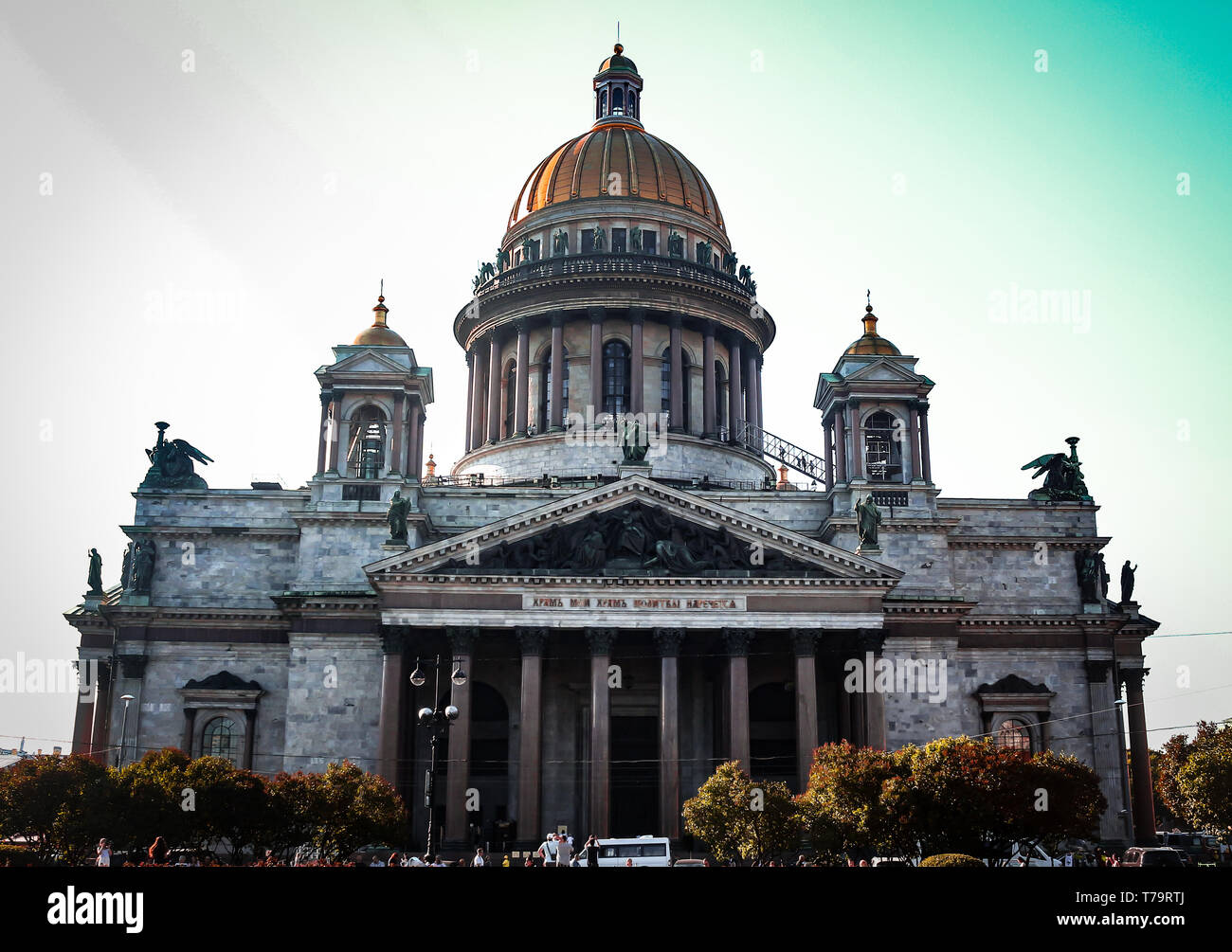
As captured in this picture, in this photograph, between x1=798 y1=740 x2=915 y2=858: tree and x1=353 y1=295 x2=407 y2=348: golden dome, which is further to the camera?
x1=353 y1=295 x2=407 y2=348: golden dome

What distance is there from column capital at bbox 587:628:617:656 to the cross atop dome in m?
39.0

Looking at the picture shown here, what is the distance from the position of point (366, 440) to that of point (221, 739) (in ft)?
44.8

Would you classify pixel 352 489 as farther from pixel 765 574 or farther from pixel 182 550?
pixel 765 574

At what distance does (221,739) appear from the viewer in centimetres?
5188

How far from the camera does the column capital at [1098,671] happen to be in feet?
177

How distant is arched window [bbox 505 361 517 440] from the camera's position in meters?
66.9

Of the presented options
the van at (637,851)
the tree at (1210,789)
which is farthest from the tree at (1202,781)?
the van at (637,851)

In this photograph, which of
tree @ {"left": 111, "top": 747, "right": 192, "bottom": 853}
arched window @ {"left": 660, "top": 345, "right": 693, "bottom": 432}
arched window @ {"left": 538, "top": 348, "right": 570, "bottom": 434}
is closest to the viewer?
tree @ {"left": 111, "top": 747, "right": 192, "bottom": 853}

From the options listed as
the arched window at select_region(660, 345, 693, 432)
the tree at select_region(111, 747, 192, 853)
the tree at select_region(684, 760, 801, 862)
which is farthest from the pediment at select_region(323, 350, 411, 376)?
the tree at select_region(684, 760, 801, 862)

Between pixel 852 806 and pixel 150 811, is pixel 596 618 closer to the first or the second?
pixel 852 806

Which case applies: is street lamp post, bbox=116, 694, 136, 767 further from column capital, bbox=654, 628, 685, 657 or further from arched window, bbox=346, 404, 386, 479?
column capital, bbox=654, 628, 685, 657

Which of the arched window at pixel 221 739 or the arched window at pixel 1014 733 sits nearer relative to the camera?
the arched window at pixel 221 739

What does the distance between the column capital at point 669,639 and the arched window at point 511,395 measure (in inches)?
856

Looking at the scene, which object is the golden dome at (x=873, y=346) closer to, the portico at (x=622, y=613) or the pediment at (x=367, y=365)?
the portico at (x=622, y=613)
